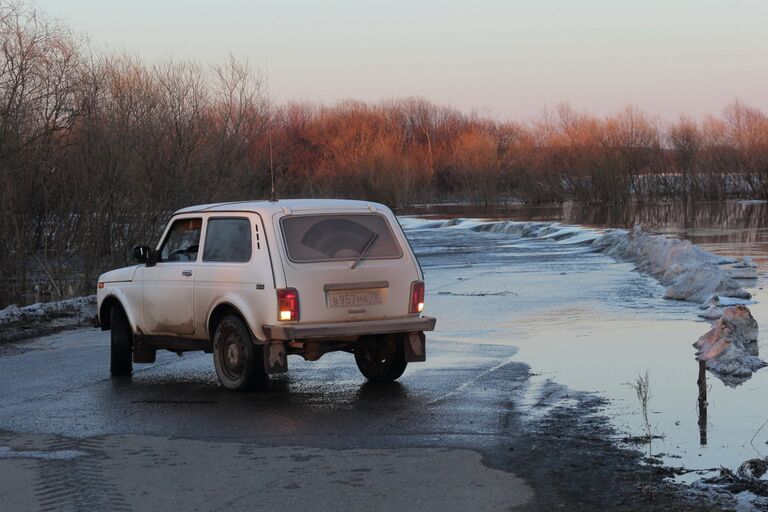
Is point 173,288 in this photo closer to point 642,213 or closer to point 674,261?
point 674,261

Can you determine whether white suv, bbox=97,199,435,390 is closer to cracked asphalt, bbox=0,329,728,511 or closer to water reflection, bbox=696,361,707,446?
cracked asphalt, bbox=0,329,728,511

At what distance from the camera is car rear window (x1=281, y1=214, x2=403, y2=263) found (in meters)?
10.5

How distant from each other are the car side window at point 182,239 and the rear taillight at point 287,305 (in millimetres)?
1662

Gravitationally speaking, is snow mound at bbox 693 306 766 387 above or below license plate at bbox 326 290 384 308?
below

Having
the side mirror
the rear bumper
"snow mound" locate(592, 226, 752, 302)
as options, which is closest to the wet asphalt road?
the rear bumper

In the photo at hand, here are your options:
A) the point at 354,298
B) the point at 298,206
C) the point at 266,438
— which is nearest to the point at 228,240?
the point at 298,206

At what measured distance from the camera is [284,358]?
408 inches

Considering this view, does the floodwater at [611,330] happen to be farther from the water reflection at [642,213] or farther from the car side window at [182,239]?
the water reflection at [642,213]

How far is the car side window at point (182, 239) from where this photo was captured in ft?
38.5

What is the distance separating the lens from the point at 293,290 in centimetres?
1021

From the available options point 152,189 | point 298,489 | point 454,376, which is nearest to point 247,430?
point 298,489

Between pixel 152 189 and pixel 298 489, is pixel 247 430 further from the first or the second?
pixel 152 189

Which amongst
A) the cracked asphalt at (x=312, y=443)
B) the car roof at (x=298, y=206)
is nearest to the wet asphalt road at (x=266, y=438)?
the cracked asphalt at (x=312, y=443)

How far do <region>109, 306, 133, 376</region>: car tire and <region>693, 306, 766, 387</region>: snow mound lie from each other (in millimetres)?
Answer: 5859
